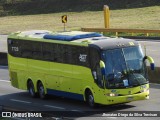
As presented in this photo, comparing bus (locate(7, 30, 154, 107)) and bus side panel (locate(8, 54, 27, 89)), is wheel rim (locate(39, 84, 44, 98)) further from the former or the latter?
bus side panel (locate(8, 54, 27, 89))

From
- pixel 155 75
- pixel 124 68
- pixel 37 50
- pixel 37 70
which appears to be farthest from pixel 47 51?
pixel 155 75

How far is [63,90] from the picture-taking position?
22578 mm

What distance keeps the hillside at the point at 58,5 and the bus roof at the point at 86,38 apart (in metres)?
54.8

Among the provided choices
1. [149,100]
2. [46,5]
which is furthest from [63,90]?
[46,5]

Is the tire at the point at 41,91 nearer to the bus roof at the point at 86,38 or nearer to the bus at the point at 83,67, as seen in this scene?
the bus at the point at 83,67

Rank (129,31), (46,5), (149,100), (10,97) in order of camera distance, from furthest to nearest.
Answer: (46,5) → (129,31) → (10,97) → (149,100)

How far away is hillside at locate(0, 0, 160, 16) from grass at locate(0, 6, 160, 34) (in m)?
2.90

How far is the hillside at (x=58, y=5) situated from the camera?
81.7 metres

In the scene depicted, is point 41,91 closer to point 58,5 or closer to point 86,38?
point 86,38

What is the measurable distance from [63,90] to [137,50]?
3632mm

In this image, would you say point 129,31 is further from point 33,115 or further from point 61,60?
point 33,115

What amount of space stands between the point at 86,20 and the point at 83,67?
52.4 metres

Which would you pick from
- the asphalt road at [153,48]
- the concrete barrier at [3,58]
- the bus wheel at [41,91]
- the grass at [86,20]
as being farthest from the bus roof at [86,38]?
the grass at [86,20]

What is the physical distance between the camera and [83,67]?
69.4 ft
